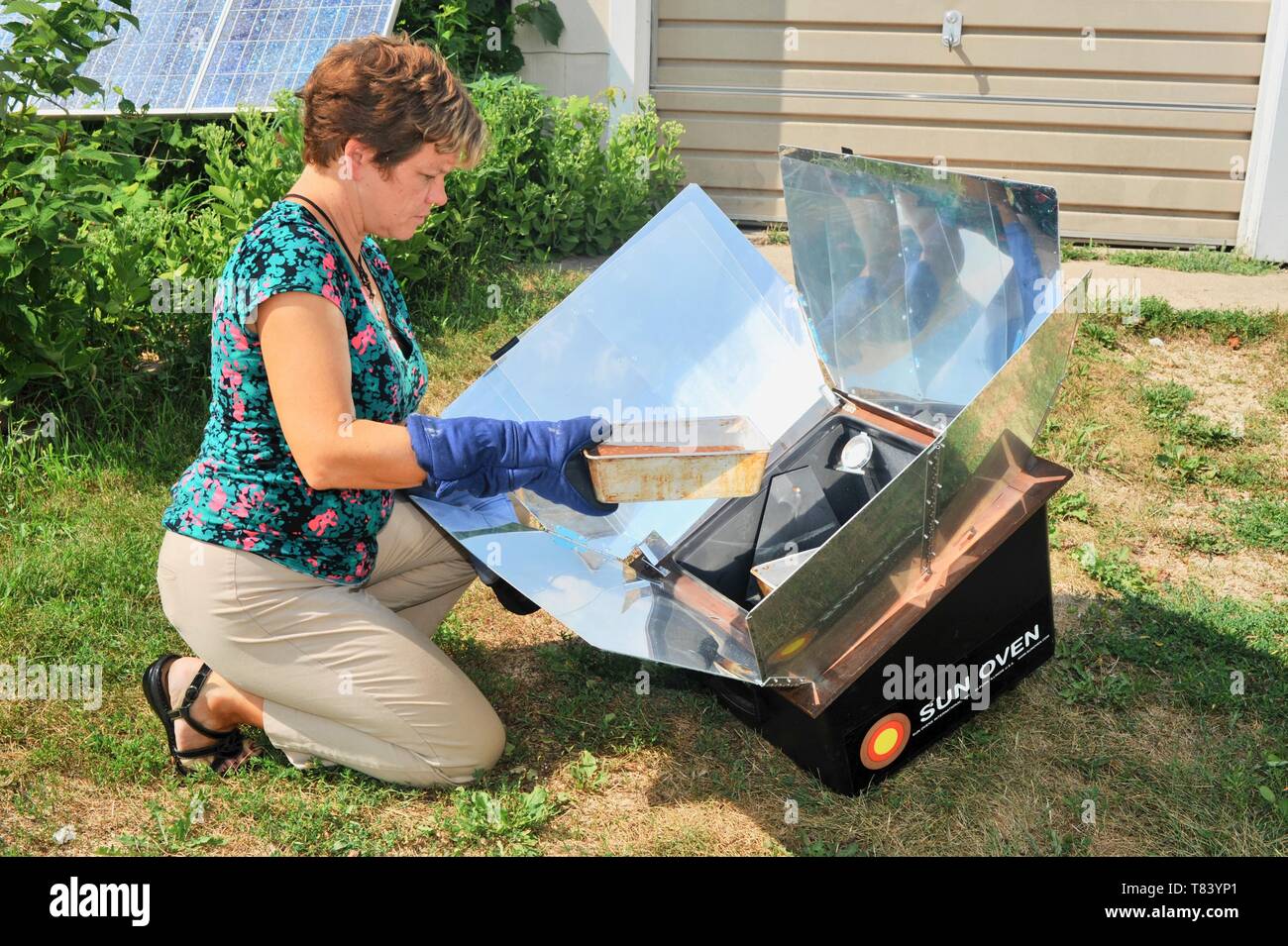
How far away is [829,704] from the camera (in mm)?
2498

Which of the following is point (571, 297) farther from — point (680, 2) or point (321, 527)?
point (680, 2)

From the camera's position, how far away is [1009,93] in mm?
6332

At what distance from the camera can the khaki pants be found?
265cm

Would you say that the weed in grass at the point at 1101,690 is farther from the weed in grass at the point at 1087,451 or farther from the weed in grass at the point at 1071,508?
the weed in grass at the point at 1087,451

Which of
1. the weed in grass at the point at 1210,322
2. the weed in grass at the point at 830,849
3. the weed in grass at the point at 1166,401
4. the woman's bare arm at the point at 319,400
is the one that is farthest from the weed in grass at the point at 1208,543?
the woman's bare arm at the point at 319,400

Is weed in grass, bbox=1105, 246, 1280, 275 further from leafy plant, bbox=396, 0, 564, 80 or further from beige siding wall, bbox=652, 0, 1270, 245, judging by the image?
leafy plant, bbox=396, 0, 564, 80

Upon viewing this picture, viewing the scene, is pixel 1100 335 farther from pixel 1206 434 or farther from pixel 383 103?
pixel 383 103

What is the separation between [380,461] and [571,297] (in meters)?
0.79

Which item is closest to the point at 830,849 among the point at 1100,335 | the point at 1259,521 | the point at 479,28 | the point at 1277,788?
the point at 1277,788

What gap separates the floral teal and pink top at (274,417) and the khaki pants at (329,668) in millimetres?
59

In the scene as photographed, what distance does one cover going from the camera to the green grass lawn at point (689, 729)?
108 inches

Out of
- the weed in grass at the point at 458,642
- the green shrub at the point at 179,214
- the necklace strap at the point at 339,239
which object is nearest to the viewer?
the necklace strap at the point at 339,239

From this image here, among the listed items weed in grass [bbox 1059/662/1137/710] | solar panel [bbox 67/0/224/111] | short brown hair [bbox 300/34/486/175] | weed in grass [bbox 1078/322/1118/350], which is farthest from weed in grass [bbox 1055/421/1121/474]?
solar panel [bbox 67/0/224/111]

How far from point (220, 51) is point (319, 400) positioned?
4103mm
